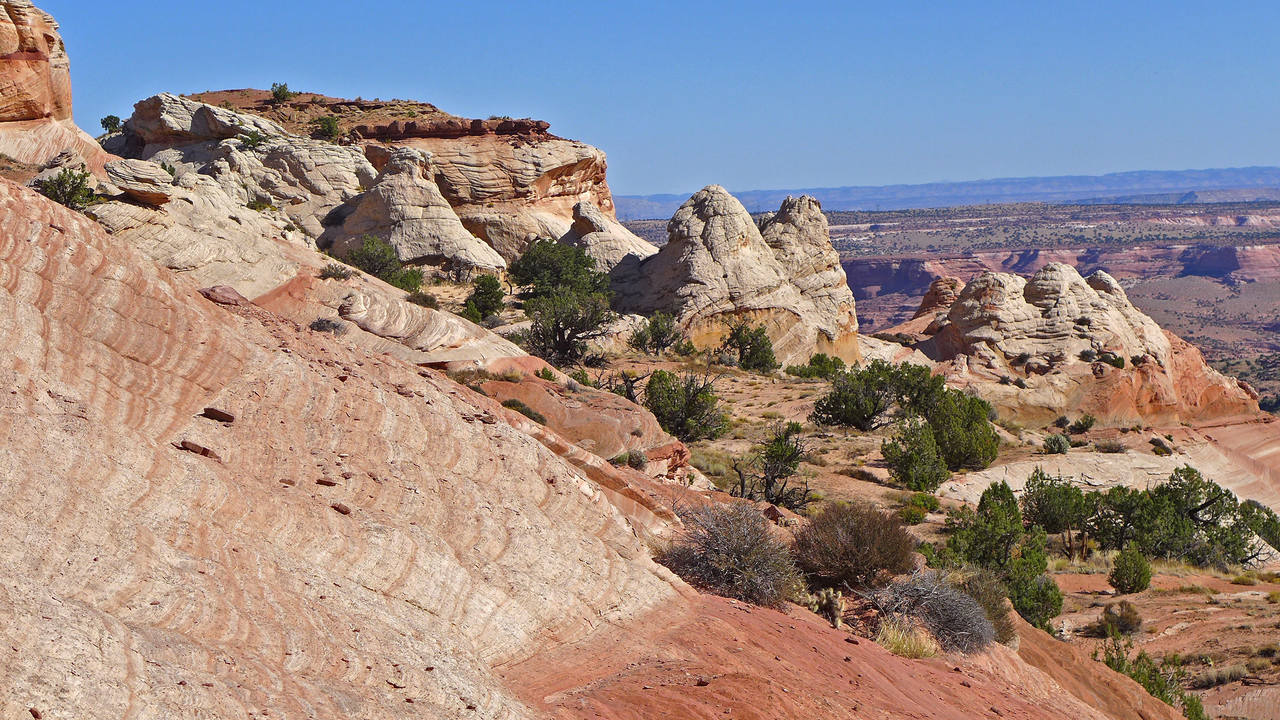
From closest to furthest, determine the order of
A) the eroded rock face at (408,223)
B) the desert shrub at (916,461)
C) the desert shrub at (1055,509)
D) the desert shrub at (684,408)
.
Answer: the desert shrub at (1055,509) → the desert shrub at (916,461) → the desert shrub at (684,408) → the eroded rock face at (408,223)

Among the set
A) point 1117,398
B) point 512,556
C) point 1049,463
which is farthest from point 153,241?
point 1117,398

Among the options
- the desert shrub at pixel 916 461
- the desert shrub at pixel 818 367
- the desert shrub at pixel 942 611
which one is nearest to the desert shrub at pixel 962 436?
the desert shrub at pixel 916 461

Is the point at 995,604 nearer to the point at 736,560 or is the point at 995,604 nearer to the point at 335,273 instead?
the point at 736,560

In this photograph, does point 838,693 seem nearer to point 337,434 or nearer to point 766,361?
point 337,434

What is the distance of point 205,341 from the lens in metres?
11.4

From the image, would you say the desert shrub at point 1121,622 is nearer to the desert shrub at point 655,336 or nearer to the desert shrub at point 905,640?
the desert shrub at point 905,640

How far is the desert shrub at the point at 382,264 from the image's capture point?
37344 millimetres

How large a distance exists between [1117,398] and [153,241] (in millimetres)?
35450

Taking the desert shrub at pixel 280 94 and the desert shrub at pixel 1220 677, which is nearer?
the desert shrub at pixel 1220 677

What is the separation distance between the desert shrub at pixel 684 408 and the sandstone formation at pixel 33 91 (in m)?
21.3

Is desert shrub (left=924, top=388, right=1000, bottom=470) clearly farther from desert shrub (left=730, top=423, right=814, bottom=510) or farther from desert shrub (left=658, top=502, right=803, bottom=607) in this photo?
desert shrub (left=658, top=502, right=803, bottom=607)

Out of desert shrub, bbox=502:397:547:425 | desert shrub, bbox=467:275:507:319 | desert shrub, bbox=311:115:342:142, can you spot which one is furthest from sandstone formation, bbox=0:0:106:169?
desert shrub, bbox=502:397:547:425

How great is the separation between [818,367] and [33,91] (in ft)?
99.8

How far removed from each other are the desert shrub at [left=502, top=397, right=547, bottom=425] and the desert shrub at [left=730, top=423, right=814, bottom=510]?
3.78 m
